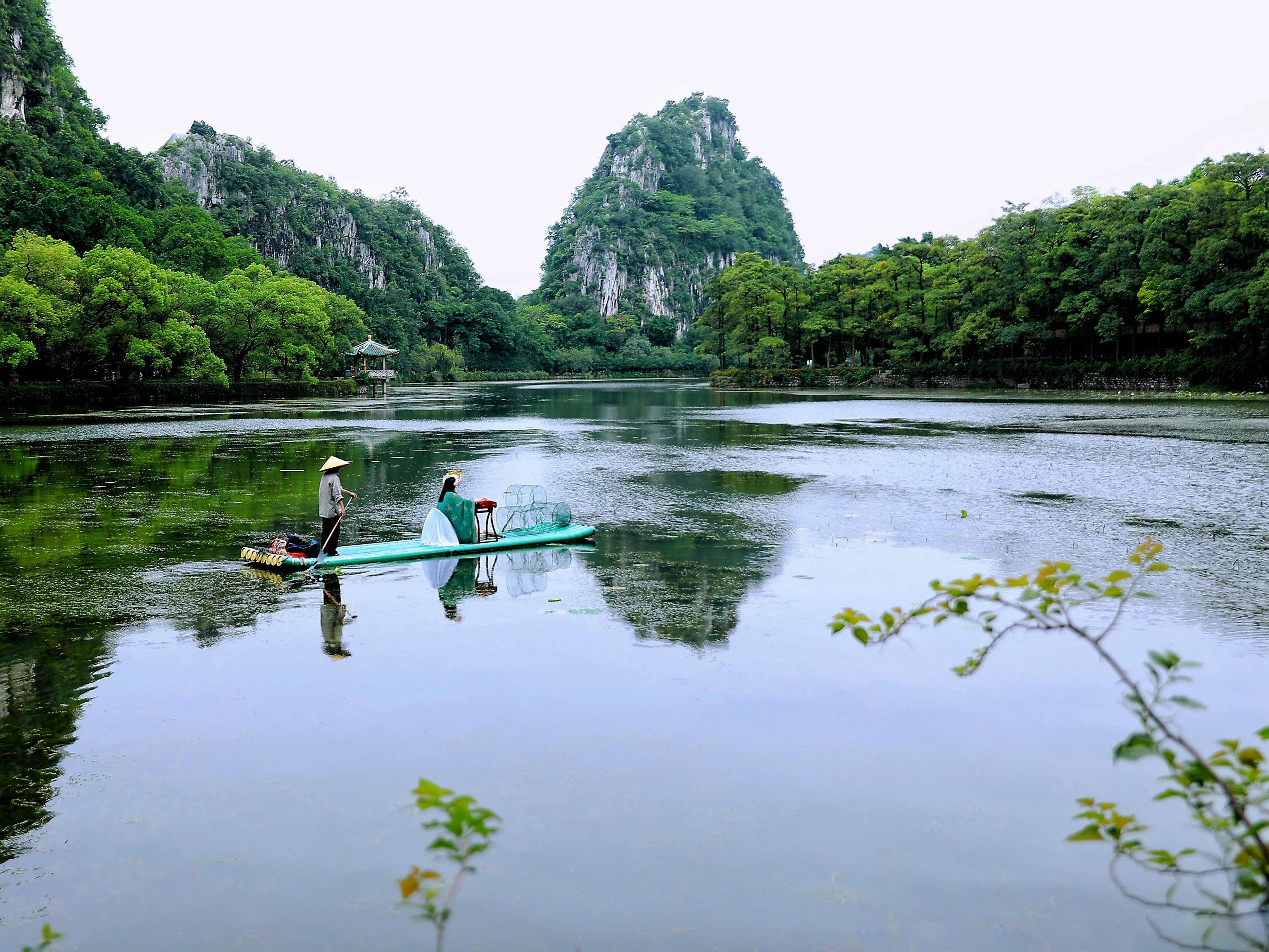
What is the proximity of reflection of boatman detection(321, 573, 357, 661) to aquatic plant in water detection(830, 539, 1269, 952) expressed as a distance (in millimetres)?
5019

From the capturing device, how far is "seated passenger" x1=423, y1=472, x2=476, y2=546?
11.0 metres

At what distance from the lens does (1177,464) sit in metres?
19.0

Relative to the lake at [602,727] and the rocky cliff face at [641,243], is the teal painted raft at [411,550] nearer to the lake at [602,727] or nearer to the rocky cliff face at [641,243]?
the lake at [602,727]

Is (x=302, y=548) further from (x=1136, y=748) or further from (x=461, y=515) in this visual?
(x=1136, y=748)

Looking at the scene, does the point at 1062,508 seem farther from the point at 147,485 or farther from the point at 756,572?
the point at 147,485

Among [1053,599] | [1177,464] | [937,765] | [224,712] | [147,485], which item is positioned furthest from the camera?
[1177,464]

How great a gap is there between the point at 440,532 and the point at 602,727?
18.5ft

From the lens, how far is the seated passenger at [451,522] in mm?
11047

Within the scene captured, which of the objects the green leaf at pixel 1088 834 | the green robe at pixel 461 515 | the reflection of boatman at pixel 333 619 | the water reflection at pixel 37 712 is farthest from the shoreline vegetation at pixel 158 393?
the green leaf at pixel 1088 834

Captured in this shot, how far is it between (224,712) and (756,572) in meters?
5.72

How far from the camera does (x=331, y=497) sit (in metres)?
10.5

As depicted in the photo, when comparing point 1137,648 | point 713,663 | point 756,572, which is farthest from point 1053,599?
point 756,572

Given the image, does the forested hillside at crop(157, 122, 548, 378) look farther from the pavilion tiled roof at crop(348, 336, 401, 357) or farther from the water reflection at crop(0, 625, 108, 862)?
the water reflection at crop(0, 625, 108, 862)

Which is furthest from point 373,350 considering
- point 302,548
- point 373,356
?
point 302,548
